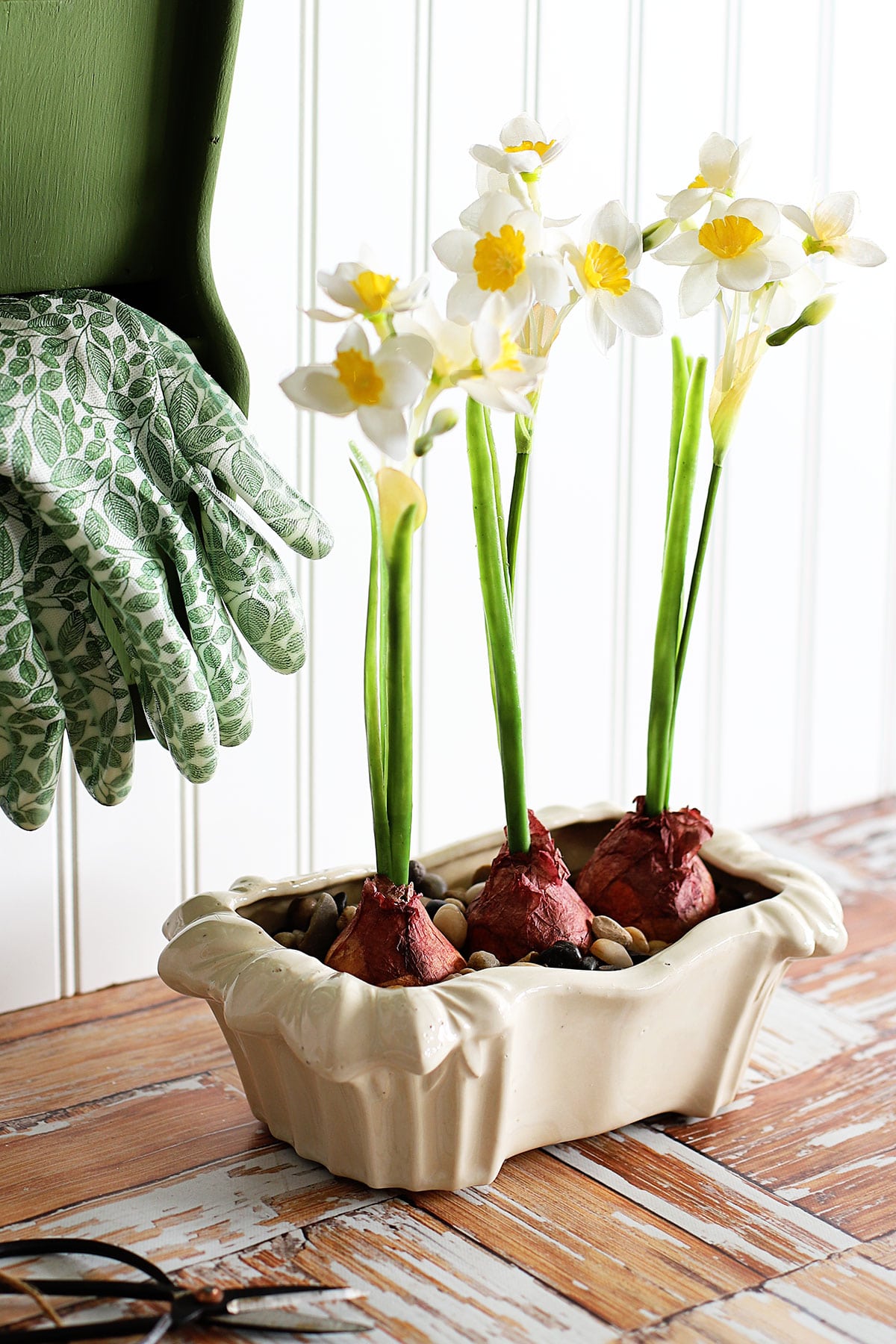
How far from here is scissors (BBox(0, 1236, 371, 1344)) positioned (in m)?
0.64

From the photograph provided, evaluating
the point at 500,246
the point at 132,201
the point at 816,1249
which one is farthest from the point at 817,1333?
the point at 132,201

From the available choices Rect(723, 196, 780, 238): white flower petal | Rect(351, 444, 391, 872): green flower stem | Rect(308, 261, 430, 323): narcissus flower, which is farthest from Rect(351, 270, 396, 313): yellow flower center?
Rect(723, 196, 780, 238): white flower petal

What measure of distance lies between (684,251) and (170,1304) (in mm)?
566

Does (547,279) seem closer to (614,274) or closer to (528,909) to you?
(614,274)

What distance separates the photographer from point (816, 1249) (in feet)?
2.40

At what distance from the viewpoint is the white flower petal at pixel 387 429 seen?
0.63m

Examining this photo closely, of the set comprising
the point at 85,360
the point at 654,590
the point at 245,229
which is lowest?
the point at 654,590

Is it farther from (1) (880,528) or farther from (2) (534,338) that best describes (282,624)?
(1) (880,528)

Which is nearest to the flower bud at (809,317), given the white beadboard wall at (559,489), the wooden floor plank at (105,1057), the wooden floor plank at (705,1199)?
the white beadboard wall at (559,489)

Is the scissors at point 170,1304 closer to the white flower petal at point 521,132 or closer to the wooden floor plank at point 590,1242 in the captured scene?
the wooden floor plank at point 590,1242

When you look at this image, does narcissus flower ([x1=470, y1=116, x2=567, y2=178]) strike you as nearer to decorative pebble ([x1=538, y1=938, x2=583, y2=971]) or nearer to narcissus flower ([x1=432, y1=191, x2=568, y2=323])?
narcissus flower ([x1=432, y1=191, x2=568, y2=323])

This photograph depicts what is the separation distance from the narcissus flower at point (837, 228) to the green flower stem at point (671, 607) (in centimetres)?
8

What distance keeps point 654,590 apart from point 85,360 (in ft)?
2.20

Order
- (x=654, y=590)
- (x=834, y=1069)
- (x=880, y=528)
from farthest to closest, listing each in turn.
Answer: (x=880, y=528)
(x=654, y=590)
(x=834, y=1069)
